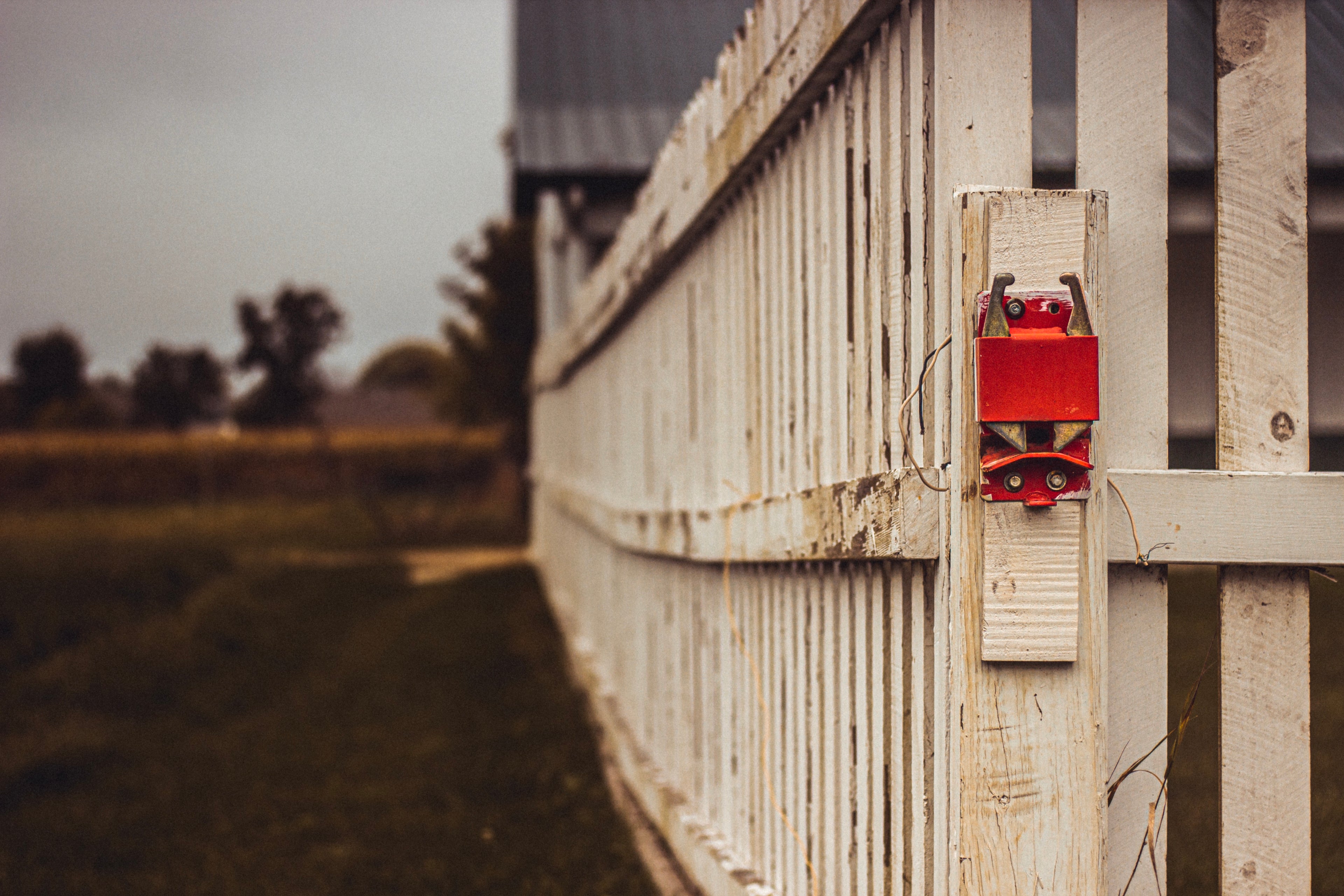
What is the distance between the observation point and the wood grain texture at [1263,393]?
156cm

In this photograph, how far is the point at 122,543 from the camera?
13320 mm

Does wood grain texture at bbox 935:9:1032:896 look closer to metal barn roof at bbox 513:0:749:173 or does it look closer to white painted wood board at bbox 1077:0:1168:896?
white painted wood board at bbox 1077:0:1168:896

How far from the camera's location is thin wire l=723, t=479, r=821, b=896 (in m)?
2.17

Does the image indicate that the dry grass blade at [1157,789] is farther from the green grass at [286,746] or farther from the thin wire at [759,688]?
the green grass at [286,746]

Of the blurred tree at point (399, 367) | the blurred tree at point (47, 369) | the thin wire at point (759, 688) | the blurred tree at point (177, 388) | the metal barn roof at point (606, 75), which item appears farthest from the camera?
the blurred tree at point (399, 367)

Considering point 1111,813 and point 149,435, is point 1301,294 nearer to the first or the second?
point 1111,813

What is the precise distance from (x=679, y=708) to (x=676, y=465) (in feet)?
2.38

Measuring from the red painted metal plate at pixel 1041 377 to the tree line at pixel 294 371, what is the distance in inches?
569

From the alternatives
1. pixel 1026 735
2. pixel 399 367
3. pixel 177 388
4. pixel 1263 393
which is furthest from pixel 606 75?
pixel 399 367

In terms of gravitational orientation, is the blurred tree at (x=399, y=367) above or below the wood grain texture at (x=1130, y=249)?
above

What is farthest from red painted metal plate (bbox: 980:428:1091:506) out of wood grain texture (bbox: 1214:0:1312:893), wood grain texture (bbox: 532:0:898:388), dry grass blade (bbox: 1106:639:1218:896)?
wood grain texture (bbox: 532:0:898:388)

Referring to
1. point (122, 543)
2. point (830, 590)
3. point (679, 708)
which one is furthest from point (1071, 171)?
point (122, 543)

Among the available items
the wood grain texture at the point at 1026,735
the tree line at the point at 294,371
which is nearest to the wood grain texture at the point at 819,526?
the wood grain texture at the point at 1026,735

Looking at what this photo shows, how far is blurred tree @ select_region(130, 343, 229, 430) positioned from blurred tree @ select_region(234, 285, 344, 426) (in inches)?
444
